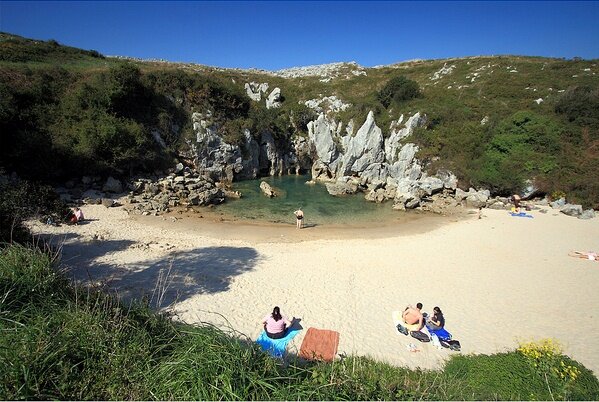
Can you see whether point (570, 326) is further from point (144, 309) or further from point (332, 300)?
point (144, 309)

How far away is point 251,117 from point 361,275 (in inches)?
1346

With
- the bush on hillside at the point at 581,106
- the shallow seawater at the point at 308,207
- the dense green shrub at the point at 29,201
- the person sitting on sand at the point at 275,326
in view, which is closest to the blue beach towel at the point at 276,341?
the person sitting on sand at the point at 275,326

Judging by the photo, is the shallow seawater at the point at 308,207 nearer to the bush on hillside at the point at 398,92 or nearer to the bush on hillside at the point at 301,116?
the bush on hillside at the point at 301,116

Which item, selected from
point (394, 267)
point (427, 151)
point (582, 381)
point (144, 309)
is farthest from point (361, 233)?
point (427, 151)

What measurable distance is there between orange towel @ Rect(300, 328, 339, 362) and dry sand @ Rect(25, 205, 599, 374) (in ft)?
0.86

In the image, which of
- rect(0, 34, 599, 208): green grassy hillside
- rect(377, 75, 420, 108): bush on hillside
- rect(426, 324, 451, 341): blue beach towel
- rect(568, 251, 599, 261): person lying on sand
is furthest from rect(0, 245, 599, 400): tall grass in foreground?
rect(377, 75, 420, 108): bush on hillside

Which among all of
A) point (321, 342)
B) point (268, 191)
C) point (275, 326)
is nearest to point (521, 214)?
point (268, 191)

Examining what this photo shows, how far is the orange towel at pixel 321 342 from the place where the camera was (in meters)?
8.27

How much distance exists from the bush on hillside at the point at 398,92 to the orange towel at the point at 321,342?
138 ft

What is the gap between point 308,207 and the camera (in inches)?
1097

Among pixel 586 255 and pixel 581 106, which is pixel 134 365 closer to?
pixel 586 255

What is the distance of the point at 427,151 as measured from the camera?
35.2 m

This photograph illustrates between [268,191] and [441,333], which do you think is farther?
[268,191]

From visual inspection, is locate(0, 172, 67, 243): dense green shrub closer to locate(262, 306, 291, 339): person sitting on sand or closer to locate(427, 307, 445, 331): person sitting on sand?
locate(262, 306, 291, 339): person sitting on sand
